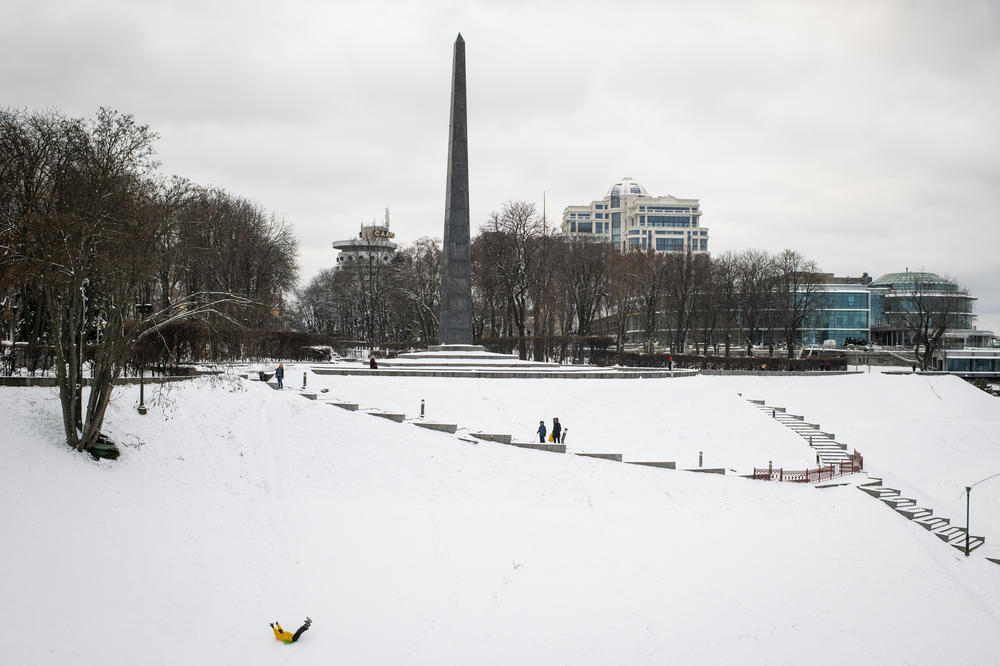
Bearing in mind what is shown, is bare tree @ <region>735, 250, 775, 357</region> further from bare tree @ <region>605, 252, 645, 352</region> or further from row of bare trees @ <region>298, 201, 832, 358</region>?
bare tree @ <region>605, 252, 645, 352</region>

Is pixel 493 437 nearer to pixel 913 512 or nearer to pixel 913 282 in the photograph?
pixel 913 512

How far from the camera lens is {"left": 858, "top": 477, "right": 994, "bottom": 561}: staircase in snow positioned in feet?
66.5

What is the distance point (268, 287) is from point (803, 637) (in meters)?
44.9

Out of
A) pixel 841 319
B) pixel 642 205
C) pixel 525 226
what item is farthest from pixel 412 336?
pixel 642 205

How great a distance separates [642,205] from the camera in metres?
136

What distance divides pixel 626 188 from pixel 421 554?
141302mm

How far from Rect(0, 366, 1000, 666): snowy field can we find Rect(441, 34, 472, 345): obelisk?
13.4m

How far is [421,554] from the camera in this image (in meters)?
14.7

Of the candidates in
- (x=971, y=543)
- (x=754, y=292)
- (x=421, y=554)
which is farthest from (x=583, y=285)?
(x=421, y=554)

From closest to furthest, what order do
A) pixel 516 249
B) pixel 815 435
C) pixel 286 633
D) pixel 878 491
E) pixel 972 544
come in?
1. pixel 286 633
2. pixel 972 544
3. pixel 878 491
4. pixel 815 435
5. pixel 516 249

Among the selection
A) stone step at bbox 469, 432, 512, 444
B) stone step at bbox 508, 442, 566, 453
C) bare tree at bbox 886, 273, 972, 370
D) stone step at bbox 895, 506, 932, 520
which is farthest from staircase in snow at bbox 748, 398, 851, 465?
bare tree at bbox 886, 273, 972, 370

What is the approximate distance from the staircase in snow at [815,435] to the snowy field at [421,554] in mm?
5327

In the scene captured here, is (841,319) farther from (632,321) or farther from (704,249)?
(704,249)

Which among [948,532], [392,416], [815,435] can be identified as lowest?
[948,532]
